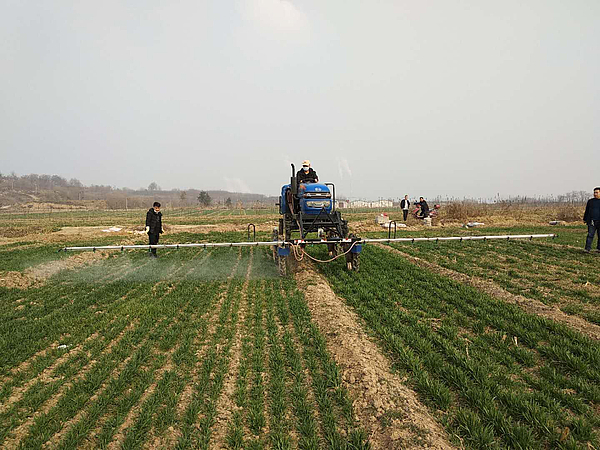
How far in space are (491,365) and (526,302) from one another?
125 inches

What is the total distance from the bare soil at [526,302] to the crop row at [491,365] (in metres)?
0.34

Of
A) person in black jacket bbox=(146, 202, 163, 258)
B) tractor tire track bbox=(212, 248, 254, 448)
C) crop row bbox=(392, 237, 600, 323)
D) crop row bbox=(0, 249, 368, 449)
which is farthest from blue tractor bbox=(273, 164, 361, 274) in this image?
person in black jacket bbox=(146, 202, 163, 258)

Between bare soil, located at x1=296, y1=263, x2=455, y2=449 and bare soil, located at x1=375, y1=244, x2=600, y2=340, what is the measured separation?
3.32m

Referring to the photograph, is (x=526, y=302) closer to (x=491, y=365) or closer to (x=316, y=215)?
(x=491, y=365)

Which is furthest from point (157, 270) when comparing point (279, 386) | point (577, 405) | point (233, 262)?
point (577, 405)

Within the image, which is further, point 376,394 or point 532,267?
point 532,267

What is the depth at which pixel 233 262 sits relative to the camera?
41.3 ft

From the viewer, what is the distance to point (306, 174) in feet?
34.9

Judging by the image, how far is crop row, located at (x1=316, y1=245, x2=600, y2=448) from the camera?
3.25 meters

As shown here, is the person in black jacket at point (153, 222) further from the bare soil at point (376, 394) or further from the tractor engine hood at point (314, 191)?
the bare soil at point (376, 394)

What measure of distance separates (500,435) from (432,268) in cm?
727

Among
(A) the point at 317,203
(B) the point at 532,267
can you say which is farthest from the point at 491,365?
(B) the point at 532,267

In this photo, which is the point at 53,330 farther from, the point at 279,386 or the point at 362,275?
the point at 362,275

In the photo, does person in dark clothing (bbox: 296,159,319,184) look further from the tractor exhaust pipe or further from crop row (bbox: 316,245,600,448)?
crop row (bbox: 316,245,600,448)
